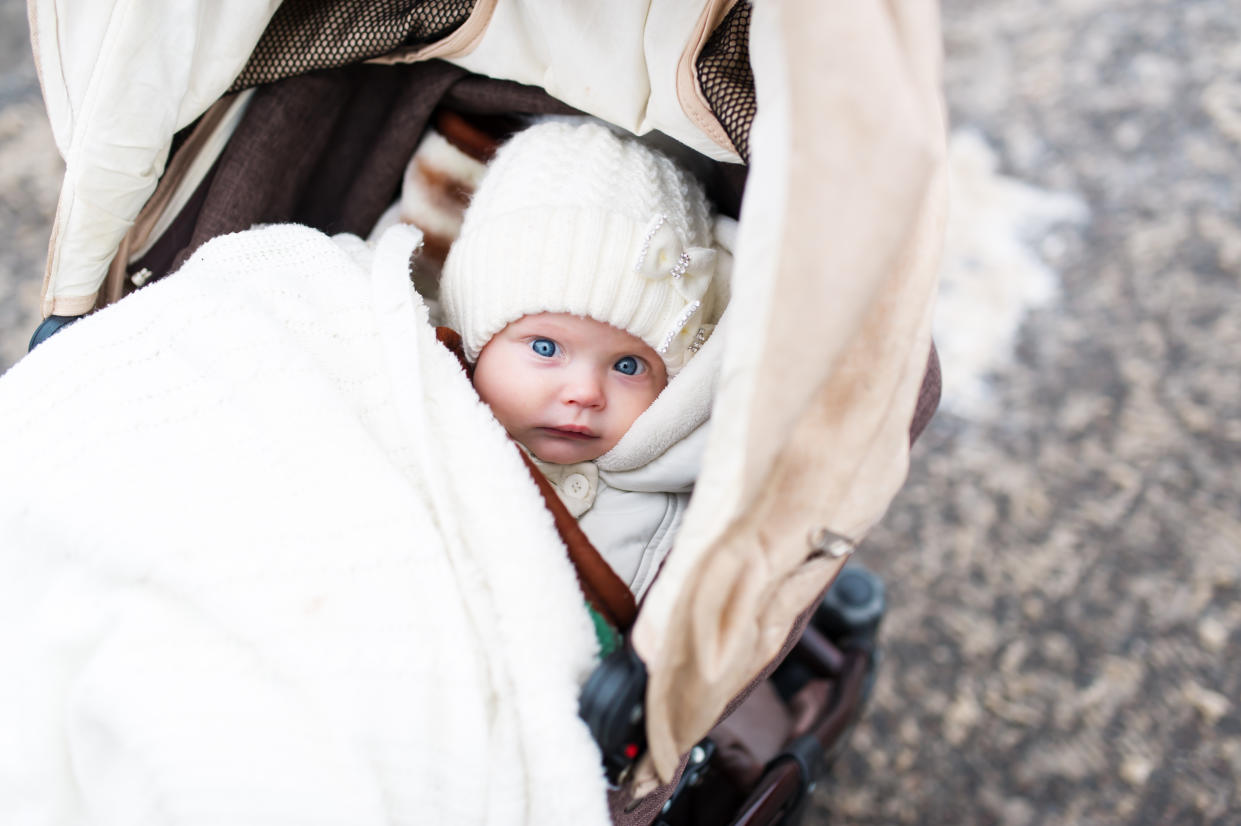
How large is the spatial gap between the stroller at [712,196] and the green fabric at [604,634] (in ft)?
0.11

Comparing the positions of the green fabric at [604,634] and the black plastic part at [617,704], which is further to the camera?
the green fabric at [604,634]

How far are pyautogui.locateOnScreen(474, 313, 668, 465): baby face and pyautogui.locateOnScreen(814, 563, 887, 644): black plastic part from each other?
1.93 ft

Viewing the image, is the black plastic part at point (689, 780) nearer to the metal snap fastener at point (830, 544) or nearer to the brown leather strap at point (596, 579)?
the brown leather strap at point (596, 579)

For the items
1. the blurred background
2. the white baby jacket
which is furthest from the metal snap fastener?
the blurred background

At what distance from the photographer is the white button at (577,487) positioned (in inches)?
42.0

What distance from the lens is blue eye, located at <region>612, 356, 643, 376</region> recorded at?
3.48 ft

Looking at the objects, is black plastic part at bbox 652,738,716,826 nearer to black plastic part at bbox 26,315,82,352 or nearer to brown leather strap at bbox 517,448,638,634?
brown leather strap at bbox 517,448,638,634

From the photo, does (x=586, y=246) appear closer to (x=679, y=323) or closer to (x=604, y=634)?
(x=679, y=323)

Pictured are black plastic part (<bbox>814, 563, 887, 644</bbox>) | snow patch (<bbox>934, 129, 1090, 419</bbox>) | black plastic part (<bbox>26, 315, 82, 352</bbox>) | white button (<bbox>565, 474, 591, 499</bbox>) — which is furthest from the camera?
snow patch (<bbox>934, 129, 1090, 419</bbox>)

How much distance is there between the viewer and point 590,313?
1009mm

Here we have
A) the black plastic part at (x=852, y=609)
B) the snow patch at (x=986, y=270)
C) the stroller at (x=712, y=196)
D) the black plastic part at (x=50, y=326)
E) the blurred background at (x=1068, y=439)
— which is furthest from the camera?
the snow patch at (x=986, y=270)

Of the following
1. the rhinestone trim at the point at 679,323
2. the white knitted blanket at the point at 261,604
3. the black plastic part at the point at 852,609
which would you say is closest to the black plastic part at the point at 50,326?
the white knitted blanket at the point at 261,604

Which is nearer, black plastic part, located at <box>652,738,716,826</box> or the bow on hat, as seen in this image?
the bow on hat

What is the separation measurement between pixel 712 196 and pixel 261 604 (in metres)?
0.76
